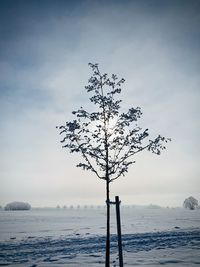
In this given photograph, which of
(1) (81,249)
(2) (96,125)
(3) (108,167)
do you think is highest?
(2) (96,125)

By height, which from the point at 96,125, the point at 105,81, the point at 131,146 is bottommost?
the point at 131,146

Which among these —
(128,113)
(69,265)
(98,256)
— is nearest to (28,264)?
(69,265)

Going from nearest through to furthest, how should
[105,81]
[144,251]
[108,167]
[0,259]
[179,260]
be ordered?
[108,167], [105,81], [179,260], [0,259], [144,251]

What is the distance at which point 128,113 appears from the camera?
10.8 meters

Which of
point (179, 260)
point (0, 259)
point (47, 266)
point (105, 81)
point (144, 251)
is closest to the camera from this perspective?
point (105, 81)

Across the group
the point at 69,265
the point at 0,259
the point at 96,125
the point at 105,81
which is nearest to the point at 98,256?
the point at 69,265

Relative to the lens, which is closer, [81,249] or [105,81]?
[105,81]

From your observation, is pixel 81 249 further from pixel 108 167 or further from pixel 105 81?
pixel 105 81

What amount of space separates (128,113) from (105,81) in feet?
5.79

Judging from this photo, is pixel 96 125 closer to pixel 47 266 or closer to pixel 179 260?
pixel 47 266

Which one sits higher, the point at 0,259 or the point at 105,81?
the point at 105,81

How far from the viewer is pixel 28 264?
48.2 ft

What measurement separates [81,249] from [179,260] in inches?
313

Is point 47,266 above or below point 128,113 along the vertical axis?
below
